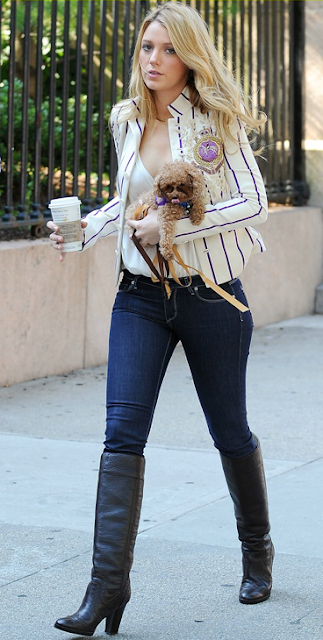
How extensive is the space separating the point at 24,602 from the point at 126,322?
974mm

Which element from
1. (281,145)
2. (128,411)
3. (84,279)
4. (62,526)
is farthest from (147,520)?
(281,145)

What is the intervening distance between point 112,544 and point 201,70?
4.86 feet

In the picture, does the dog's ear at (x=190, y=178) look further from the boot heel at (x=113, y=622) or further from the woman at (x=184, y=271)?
the boot heel at (x=113, y=622)

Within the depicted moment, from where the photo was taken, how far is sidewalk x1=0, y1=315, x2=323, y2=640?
134 inches

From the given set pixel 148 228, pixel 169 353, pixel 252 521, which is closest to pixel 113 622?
pixel 252 521

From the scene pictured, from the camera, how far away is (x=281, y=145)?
10289 mm

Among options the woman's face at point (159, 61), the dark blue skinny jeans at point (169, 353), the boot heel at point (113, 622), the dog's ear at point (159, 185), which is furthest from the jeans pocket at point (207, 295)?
the boot heel at point (113, 622)

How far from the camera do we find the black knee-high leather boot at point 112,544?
10.3 feet

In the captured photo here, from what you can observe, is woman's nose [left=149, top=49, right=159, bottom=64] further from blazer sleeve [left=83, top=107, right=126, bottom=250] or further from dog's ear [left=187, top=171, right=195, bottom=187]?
dog's ear [left=187, top=171, right=195, bottom=187]

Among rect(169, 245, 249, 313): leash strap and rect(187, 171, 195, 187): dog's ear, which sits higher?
rect(187, 171, 195, 187): dog's ear

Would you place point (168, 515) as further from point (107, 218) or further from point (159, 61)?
point (159, 61)

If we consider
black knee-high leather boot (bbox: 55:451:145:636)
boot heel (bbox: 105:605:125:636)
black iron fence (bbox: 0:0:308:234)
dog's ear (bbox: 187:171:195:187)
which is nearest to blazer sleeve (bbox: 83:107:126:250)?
dog's ear (bbox: 187:171:195:187)

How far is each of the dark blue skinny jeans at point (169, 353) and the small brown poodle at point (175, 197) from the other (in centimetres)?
17

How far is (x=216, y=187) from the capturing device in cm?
343
